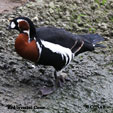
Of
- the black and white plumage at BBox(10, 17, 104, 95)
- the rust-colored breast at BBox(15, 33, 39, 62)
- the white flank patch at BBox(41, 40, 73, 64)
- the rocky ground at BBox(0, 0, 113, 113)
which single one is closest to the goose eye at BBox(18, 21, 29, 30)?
the black and white plumage at BBox(10, 17, 104, 95)

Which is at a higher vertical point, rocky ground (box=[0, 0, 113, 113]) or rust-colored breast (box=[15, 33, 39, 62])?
rust-colored breast (box=[15, 33, 39, 62])

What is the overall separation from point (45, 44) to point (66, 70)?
34.6 inches

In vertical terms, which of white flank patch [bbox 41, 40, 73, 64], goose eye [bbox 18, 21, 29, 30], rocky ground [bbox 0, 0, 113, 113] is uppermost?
goose eye [bbox 18, 21, 29, 30]

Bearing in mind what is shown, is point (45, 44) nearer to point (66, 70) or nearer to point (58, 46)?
point (58, 46)

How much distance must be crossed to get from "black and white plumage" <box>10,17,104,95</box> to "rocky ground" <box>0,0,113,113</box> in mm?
399

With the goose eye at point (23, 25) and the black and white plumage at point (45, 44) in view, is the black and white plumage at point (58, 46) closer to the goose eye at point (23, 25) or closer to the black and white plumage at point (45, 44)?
the black and white plumage at point (45, 44)

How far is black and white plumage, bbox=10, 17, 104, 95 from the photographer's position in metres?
4.14

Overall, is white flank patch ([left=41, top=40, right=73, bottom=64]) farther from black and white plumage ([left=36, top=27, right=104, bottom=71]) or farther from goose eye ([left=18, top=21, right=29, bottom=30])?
goose eye ([left=18, top=21, right=29, bottom=30])

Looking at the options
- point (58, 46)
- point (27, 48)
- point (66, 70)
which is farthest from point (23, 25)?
point (66, 70)

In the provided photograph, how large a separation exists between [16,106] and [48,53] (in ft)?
2.34

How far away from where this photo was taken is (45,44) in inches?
164

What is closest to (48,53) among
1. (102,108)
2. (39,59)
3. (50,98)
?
(39,59)

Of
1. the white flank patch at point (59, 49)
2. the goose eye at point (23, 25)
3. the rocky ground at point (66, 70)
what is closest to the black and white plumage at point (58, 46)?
the white flank patch at point (59, 49)

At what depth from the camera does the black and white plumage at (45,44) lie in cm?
414
